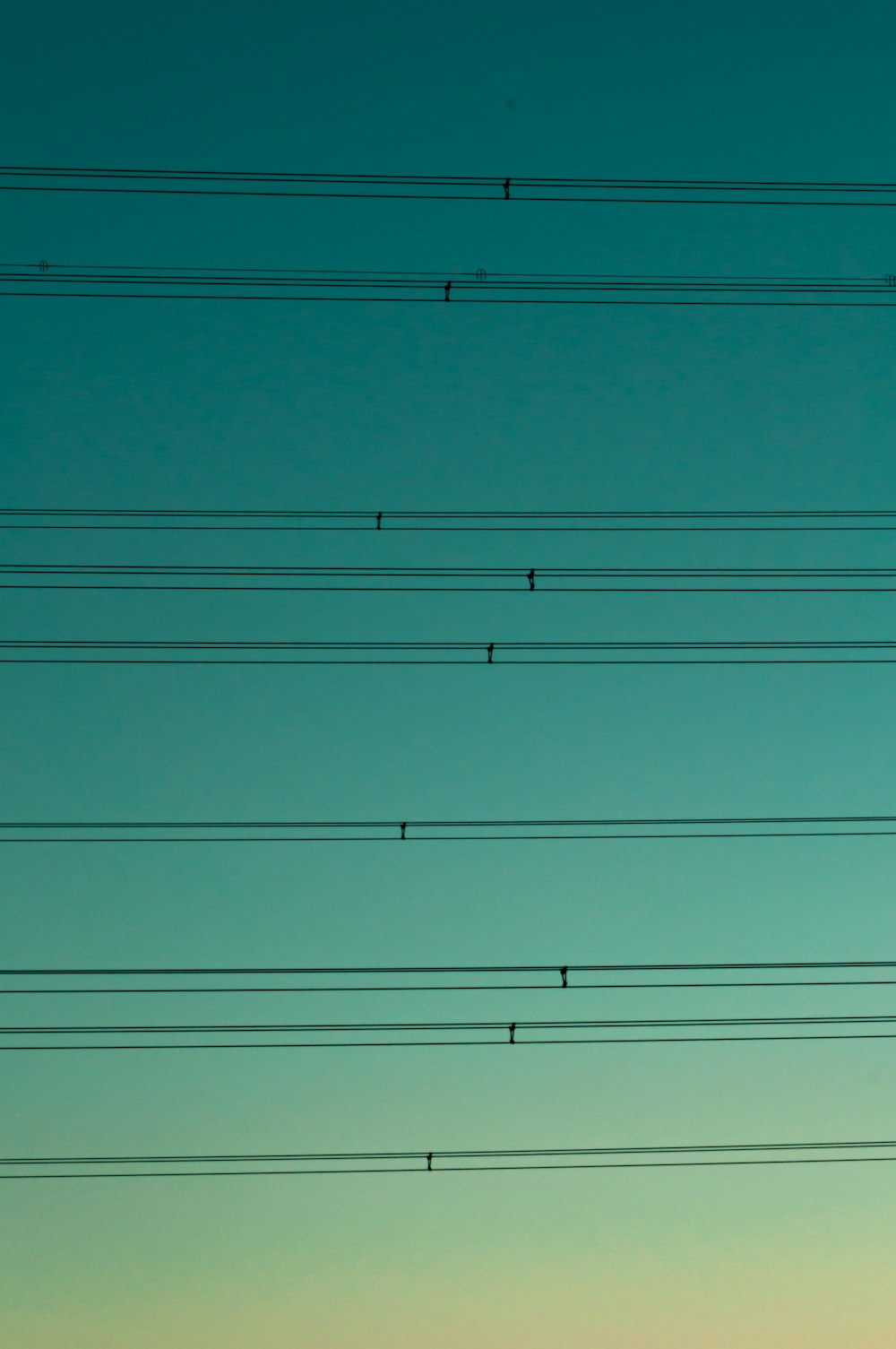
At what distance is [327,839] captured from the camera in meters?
15.6

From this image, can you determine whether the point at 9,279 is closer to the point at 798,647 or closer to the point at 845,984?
the point at 798,647

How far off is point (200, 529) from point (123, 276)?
110 inches

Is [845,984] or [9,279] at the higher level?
[9,279]

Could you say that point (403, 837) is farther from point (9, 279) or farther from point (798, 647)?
point (9, 279)

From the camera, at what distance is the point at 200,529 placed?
15.4m

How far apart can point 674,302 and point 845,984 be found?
7050 millimetres

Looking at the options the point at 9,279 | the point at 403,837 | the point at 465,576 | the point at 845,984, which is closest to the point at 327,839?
the point at 403,837

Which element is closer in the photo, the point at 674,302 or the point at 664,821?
the point at 664,821

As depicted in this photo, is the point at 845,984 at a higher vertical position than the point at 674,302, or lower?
lower

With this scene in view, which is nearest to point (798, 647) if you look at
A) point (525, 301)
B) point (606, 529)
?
point (606, 529)

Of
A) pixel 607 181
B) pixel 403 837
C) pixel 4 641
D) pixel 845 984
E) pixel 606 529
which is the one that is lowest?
pixel 845 984

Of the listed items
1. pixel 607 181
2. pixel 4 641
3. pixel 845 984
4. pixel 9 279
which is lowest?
pixel 845 984

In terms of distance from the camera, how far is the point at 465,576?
1553 centimetres

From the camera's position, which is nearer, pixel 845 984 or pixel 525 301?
pixel 845 984
